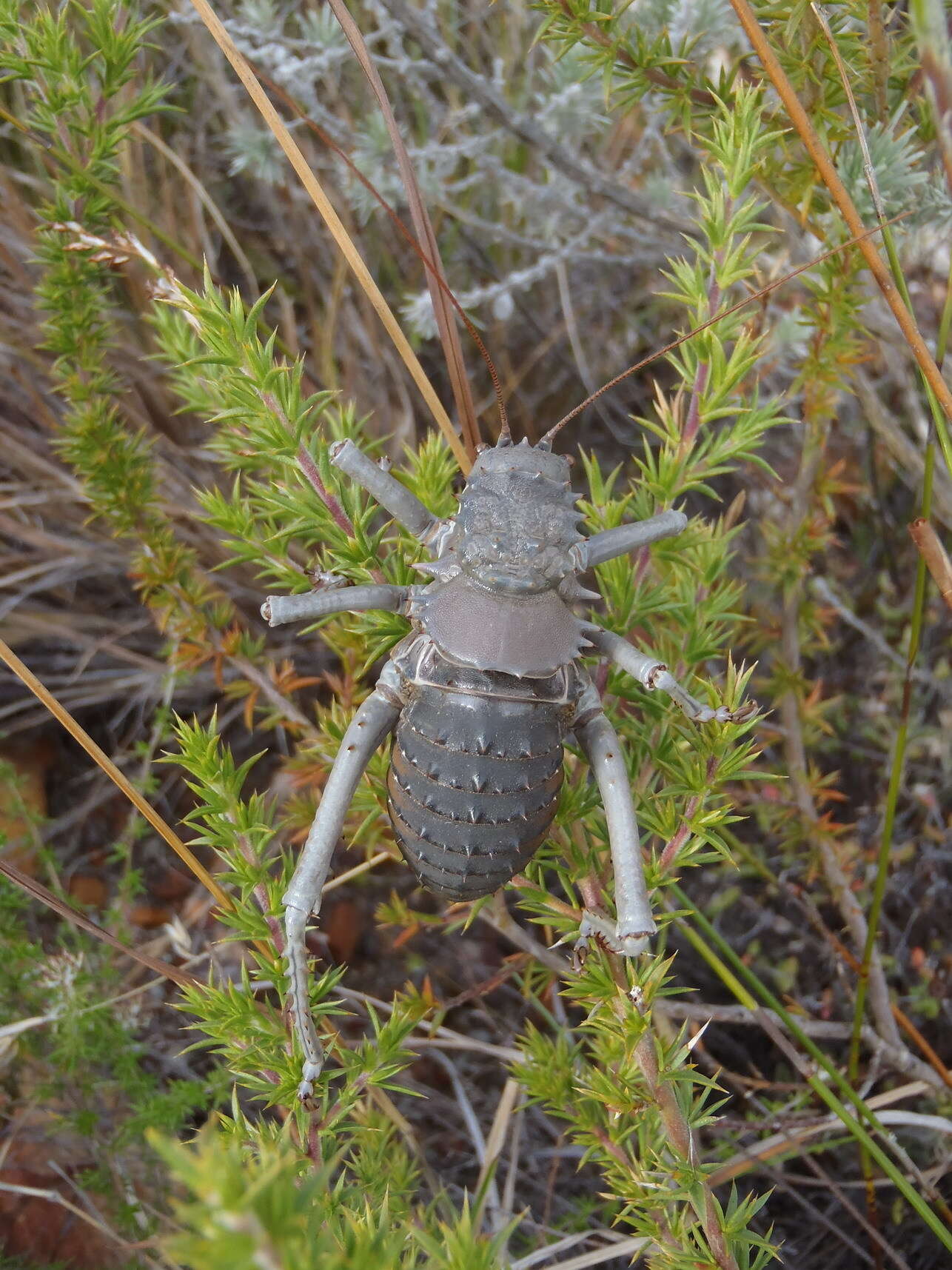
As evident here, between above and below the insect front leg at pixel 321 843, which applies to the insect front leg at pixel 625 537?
above

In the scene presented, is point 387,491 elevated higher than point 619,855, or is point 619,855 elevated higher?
point 387,491

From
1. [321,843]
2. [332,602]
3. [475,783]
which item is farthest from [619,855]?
[332,602]

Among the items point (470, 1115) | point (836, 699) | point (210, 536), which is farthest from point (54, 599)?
point (836, 699)

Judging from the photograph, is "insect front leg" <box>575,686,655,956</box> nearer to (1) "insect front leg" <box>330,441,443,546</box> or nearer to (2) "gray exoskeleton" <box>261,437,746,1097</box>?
(2) "gray exoskeleton" <box>261,437,746,1097</box>

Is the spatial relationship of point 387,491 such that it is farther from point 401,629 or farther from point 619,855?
point 619,855

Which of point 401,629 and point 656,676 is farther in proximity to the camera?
point 401,629

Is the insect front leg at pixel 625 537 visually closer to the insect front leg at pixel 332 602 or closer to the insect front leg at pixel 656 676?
the insect front leg at pixel 656 676

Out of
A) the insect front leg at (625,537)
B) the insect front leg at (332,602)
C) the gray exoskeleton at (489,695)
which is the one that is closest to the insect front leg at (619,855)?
the gray exoskeleton at (489,695)
